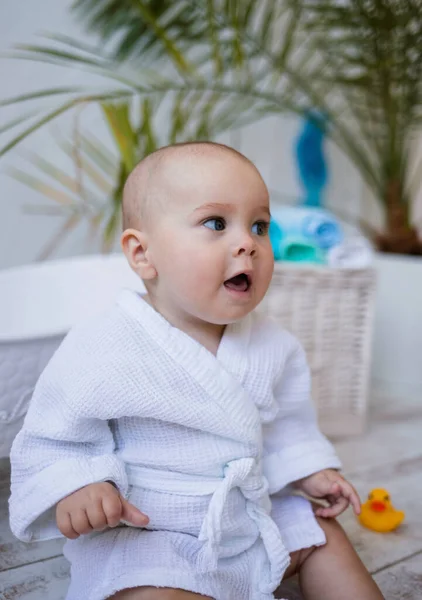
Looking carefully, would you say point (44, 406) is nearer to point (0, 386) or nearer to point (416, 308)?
point (0, 386)

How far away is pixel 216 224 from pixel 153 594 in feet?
1.26

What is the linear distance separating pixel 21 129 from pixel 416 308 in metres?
1.07

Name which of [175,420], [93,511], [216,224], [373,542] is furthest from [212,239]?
[373,542]

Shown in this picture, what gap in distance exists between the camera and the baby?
73 centimetres

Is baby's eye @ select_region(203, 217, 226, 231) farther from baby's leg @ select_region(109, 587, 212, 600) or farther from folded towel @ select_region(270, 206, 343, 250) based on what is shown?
folded towel @ select_region(270, 206, 343, 250)

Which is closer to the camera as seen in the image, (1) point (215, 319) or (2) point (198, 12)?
(1) point (215, 319)

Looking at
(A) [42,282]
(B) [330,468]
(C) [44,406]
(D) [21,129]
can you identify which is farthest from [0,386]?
(D) [21,129]

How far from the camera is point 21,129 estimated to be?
1.73m

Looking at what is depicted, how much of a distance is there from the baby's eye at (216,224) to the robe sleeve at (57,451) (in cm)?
20

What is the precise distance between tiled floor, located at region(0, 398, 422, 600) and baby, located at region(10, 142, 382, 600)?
0.36 ft

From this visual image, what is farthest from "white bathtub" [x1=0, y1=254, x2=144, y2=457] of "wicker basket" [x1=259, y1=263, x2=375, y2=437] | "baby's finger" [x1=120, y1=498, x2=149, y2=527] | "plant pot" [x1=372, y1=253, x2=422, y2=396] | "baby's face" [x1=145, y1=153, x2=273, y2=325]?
"plant pot" [x1=372, y1=253, x2=422, y2=396]

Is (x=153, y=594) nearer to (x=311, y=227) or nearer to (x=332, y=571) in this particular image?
(x=332, y=571)

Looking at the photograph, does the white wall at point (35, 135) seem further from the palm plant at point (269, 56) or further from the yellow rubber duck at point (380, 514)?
the yellow rubber duck at point (380, 514)

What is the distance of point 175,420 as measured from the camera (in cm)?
76
